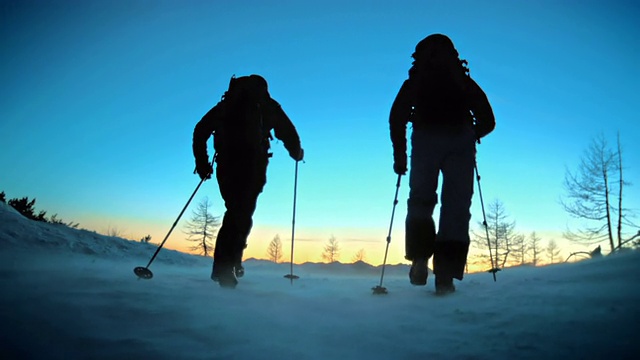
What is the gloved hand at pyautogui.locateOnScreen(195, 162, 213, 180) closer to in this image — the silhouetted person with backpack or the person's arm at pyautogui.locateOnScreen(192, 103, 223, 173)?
the person's arm at pyautogui.locateOnScreen(192, 103, 223, 173)

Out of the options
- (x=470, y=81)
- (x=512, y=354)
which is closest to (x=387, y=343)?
(x=512, y=354)

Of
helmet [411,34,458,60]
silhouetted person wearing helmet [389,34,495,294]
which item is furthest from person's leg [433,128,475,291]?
helmet [411,34,458,60]

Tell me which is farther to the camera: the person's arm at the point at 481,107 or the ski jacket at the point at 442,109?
the person's arm at the point at 481,107

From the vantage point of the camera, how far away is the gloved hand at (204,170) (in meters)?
4.45

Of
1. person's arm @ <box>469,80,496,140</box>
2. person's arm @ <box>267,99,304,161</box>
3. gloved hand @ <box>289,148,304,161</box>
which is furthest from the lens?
gloved hand @ <box>289,148,304,161</box>

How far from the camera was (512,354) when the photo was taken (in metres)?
1.35

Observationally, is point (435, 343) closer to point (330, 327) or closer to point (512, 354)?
point (512, 354)

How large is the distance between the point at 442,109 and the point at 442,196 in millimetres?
1014

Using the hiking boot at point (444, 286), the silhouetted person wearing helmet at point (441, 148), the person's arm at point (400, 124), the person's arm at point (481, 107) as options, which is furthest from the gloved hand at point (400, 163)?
the hiking boot at point (444, 286)

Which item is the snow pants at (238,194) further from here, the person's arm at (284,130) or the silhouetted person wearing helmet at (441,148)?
the silhouetted person wearing helmet at (441,148)

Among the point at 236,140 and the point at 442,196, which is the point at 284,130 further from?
the point at 442,196

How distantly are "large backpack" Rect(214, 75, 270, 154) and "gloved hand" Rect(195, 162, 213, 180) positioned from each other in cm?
62

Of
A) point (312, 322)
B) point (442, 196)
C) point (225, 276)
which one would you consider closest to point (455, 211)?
point (442, 196)

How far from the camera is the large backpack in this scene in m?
3.81
